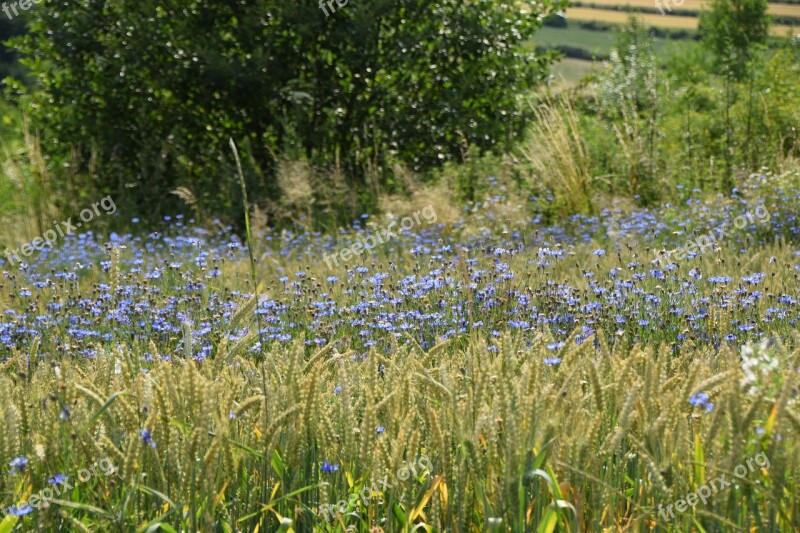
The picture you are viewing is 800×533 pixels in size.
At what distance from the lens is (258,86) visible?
10.3m

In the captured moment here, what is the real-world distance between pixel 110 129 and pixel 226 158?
1394 mm

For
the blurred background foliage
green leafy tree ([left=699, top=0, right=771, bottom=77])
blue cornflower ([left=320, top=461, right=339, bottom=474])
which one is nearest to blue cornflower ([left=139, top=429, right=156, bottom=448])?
blue cornflower ([left=320, top=461, right=339, bottom=474])

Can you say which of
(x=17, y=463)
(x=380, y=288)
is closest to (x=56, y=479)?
(x=17, y=463)

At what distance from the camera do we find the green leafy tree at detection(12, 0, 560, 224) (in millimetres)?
10102

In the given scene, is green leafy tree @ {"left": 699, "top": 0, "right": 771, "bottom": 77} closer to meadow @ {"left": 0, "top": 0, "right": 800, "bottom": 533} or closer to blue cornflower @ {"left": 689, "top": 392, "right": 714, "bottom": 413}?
meadow @ {"left": 0, "top": 0, "right": 800, "bottom": 533}

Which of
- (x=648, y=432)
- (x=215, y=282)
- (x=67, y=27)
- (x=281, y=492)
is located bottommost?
(x=215, y=282)

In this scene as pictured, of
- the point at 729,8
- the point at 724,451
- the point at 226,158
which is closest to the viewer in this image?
the point at 724,451

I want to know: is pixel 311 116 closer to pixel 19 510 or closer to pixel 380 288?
pixel 380 288

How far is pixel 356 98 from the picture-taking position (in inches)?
418

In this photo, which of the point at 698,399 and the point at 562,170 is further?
the point at 562,170

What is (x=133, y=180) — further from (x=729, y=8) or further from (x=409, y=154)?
(x=729, y=8)

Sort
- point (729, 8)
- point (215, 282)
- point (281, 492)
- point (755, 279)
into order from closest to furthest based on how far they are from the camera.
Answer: point (281, 492) < point (755, 279) < point (215, 282) < point (729, 8)

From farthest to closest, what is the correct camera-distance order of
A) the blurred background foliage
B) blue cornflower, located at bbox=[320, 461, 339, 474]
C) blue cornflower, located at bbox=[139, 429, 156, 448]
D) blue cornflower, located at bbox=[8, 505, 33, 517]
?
the blurred background foliage
blue cornflower, located at bbox=[320, 461, 339, 474]
blue cornflower, located at bbox=[139, 429, 156, 448]
blue cornflower, located at bbox=[8, 505, 33, 517]

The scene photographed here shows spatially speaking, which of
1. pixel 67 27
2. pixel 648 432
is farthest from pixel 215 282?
pixel 67 27
